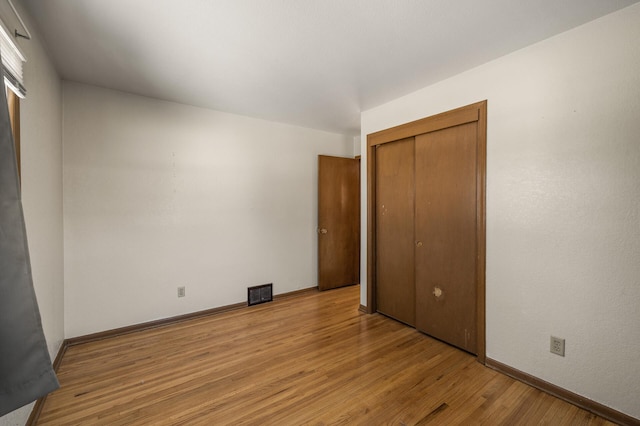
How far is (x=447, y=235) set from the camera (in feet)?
8.34

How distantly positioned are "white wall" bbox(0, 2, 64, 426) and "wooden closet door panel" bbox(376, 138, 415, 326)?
9.68 ft

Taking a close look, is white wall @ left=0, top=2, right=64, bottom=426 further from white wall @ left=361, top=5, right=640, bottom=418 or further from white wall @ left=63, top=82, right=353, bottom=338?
white wall @ left=361, top=5, right=640, bottom=418

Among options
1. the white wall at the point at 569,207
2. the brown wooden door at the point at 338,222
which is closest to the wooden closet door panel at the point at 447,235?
the white wall at the point at 569,207

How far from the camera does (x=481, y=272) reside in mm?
2266

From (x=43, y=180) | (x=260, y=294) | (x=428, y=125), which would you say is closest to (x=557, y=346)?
(x=428, y=125)

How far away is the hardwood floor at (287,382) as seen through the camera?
1.68m

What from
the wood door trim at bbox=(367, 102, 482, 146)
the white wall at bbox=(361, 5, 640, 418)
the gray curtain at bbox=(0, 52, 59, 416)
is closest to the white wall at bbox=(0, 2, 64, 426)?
the gray curtain at bbox=(0, 52, 59, 416)

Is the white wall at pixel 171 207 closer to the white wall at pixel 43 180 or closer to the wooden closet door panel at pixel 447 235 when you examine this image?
the white wall at pixel 43 180

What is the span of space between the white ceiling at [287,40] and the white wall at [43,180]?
0.23 metres

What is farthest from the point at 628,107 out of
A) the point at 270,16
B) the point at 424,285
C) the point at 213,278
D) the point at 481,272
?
the point at 213,278

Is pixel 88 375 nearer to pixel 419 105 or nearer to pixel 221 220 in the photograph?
pixel 221 220

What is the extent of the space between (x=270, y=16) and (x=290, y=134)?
228 centimetres

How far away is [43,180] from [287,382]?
2295 mm

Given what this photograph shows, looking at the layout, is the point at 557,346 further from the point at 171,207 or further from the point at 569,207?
the point at 171,207
